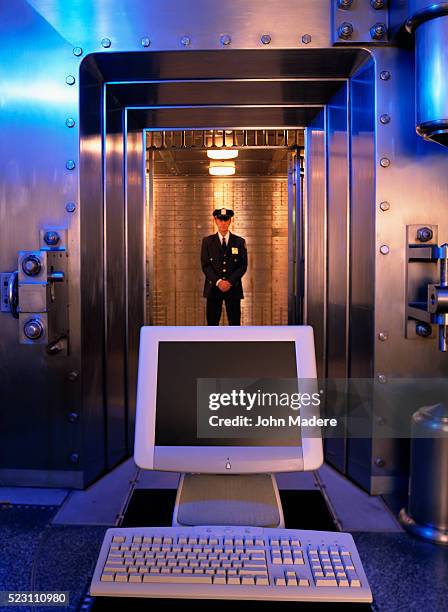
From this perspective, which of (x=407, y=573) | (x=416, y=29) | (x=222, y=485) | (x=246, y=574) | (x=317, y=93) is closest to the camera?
(x=246, y=574)

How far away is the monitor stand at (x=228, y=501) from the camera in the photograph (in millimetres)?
1357

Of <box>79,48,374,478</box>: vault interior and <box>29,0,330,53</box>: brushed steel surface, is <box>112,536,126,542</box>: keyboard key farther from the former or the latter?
<box>29,0,330,53</box>: brushed steel surface

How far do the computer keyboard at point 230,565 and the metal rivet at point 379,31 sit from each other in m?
1.97

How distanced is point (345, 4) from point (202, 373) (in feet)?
5.79

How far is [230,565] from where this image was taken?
3.73 feet

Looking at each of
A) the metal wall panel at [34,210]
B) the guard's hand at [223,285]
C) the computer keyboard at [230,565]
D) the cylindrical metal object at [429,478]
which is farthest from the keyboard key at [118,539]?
the guard's hand at [223,285]

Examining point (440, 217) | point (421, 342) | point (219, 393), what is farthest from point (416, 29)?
point (219, 393)

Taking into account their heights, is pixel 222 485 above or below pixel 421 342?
below

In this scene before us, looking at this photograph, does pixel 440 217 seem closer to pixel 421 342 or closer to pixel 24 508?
pixel 421 342

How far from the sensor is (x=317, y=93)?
9.67ft

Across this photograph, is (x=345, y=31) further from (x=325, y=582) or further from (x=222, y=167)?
(x=222, y=167)

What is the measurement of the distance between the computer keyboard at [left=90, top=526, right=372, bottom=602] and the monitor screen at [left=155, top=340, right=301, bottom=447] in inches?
8.1

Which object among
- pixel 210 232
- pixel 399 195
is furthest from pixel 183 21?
pixel 210 232

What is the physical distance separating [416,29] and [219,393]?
1608 mm
